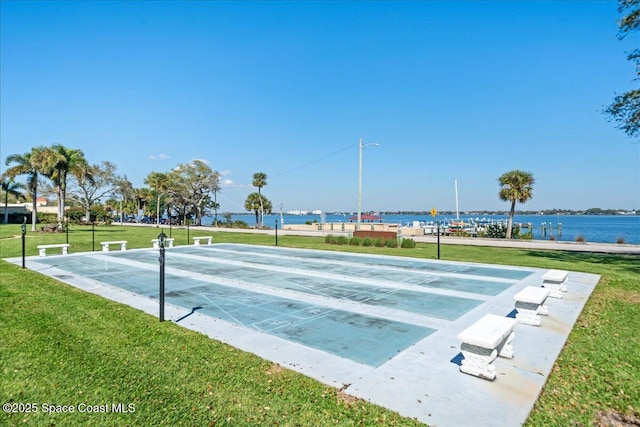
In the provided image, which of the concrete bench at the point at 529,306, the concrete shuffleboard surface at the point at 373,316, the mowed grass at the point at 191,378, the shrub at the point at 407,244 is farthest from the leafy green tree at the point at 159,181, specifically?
the concrete bench at the point at 529,306

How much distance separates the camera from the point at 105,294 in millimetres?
7863

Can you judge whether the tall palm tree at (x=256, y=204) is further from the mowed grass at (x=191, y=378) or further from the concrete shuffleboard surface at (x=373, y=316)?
the mowed grass at (x=191, y=378)

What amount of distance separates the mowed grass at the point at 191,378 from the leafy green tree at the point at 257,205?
51481 mm

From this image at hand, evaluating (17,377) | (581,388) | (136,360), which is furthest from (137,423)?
(581,388)

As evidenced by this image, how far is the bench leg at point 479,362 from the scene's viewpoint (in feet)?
12.6

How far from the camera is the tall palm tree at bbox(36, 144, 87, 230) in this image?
27.3m

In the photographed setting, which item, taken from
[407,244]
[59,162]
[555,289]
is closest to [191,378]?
[555,289]

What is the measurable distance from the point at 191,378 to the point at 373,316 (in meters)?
3.41

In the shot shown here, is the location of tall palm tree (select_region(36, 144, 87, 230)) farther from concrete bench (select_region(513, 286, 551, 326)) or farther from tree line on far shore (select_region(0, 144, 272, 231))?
concrete bench (select_region(513, 286, 551, 326))

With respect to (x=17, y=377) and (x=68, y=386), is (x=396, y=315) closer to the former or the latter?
(x=68, y=386)

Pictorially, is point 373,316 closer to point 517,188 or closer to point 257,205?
point 517,188

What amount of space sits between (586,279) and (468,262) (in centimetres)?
394

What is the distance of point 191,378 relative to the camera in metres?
3.80

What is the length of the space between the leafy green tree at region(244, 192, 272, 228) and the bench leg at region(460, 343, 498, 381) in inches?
2109
